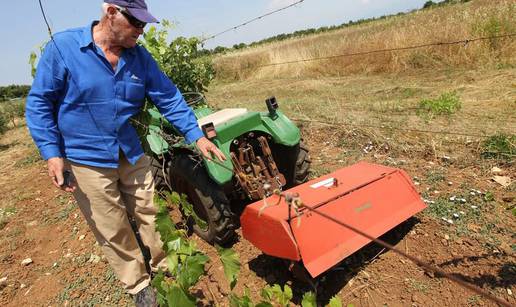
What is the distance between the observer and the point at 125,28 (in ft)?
6.89

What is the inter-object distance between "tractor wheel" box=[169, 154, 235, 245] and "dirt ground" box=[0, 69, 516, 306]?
21cm

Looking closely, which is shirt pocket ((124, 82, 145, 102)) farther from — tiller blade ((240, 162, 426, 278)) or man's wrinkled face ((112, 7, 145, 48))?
tiller blade ((240, 162, 426, 278))

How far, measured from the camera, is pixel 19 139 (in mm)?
12125

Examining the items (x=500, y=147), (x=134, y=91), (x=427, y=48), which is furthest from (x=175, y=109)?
(x=427, y=48)

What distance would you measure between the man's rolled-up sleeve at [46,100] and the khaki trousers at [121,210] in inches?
9.7

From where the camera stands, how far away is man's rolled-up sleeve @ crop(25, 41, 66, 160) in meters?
2.08

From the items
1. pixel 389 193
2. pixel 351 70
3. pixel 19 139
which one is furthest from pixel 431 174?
pixel 19 139

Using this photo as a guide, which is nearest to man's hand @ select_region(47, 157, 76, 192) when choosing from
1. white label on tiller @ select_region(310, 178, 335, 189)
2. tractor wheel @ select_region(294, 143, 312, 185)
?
white label on tiller @ select_region(310, 178, 335, 189)

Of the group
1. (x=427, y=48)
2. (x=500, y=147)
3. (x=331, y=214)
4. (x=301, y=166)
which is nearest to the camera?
(x=331, y=214)

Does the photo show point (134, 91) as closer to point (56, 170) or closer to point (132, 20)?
point (132, 20)

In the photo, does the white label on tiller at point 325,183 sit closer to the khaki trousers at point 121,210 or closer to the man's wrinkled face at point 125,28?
the khaki trousers at point 121,210

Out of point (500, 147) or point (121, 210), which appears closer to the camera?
point (121, 210)

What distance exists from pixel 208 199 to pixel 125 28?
4.61 feet

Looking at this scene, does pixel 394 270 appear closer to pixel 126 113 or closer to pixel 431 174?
pixel 431 174
